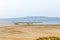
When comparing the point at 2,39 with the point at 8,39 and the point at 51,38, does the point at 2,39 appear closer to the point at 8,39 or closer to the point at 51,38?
the point at 8,39

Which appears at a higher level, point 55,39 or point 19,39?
point 19,39

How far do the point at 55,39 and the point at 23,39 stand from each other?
6.81 m

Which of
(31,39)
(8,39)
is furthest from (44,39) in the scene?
(8,39)

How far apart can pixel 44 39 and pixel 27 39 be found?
21.1 ft

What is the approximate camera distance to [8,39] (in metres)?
15.8

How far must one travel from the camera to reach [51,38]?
8.98 m

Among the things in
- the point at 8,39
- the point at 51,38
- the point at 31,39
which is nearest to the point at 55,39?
the point at 51,38

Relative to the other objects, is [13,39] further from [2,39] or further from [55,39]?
[55,39]

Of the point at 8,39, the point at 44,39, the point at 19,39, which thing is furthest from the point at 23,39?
the point at 44,39

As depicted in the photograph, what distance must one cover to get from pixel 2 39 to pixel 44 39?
7.17m

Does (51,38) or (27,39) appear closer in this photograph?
(51,38)

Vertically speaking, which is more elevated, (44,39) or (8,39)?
(8,39)

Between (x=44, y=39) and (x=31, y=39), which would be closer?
(x=44, y=39)

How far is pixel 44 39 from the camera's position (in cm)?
929
